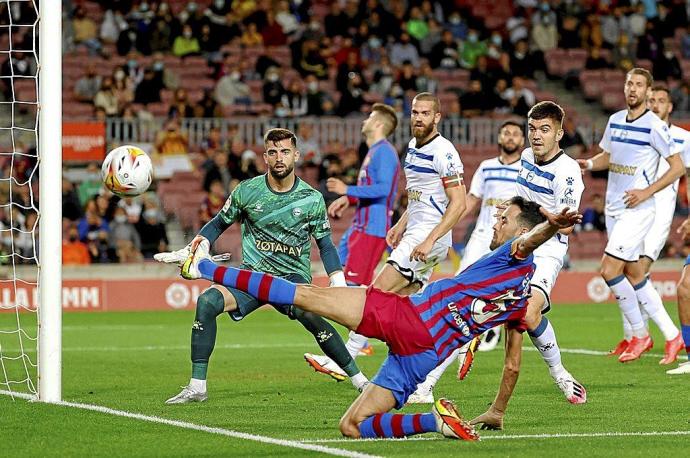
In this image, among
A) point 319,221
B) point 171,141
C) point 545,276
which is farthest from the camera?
point 171,141

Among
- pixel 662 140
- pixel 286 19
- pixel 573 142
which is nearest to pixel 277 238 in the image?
pixel 662 140

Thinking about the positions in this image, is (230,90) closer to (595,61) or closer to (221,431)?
(595,61)

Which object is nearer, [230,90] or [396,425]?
[396,425]

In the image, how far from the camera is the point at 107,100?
2575 cm

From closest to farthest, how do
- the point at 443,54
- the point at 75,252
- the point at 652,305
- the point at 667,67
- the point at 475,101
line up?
the point at 652,305, the point at 75,252, the point at 475,101, the point at 443,54, the point at 667,67

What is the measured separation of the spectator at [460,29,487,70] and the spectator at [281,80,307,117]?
15.0 ft

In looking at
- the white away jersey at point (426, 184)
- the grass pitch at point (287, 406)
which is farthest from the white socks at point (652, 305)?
the white away jersey at point (426, 184)

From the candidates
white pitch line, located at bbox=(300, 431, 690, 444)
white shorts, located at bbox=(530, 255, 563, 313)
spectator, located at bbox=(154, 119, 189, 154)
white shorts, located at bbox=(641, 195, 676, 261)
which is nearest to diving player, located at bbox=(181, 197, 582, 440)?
white pitch line, located at bbox=(300, 431, 690, 444)

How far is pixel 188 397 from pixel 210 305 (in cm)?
68

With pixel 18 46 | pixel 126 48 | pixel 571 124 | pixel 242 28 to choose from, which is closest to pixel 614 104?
pixel 571 124

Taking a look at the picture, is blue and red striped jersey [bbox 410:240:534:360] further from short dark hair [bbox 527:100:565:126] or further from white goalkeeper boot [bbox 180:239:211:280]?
short dark hair [bbox 527:100:565:126]

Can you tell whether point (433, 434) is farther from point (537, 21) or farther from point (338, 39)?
point (537, 21)

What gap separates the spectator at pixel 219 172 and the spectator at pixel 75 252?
9.03ft

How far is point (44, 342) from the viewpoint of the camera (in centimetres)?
932
